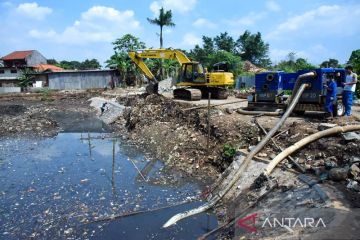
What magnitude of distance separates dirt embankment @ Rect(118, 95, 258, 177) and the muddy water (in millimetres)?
749

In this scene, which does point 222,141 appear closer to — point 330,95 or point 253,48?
point 330,95

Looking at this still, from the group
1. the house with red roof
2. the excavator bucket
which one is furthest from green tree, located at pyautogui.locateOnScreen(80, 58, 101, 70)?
the excavator bucket

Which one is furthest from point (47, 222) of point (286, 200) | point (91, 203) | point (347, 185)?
point (347, 185)

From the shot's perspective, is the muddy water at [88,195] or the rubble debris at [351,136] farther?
the rubble debris at [351,136]

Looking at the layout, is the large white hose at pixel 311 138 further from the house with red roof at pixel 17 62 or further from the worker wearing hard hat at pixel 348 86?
the house with red roof at pixel 17 62

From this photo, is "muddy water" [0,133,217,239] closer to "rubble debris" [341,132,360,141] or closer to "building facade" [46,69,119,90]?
"rubble debris" [341,132,360,141]

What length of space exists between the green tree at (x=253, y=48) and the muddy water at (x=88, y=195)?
134 feet

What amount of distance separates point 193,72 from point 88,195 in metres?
11.9

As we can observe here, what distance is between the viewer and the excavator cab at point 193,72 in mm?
19250

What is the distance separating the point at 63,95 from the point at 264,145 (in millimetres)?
30046

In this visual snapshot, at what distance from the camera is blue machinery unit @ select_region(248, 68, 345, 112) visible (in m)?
11.3

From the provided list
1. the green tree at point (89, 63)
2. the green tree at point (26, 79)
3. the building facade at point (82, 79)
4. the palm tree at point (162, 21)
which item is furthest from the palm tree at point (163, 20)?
the green tree at point (89, 63)

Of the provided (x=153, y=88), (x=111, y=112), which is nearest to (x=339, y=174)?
(x=153, y=88)

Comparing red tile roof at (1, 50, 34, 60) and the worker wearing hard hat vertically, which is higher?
red tile roof at (1, 50, 34, 60)
